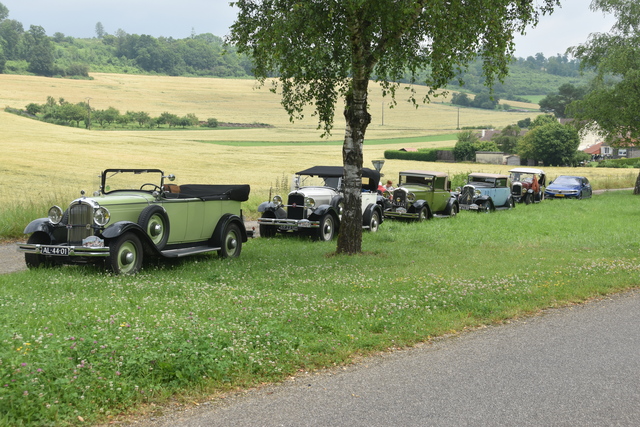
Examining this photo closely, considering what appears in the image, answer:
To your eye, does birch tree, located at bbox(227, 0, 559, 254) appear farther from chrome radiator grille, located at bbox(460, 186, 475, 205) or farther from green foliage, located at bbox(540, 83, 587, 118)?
green foliage, located at bbox(540, 83, 587, 118)

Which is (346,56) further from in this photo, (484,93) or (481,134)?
(484,93)

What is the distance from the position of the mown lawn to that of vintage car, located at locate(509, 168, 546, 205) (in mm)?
17766

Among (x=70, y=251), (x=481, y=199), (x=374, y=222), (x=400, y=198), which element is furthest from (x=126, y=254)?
(x=481, y=199)

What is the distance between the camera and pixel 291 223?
17.5 meters

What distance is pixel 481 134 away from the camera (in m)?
96.4

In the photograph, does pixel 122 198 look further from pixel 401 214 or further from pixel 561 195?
pixel 561 195

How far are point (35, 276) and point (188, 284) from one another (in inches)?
106

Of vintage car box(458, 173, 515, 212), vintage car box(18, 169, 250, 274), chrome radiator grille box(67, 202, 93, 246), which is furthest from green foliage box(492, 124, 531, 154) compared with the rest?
chrome radiator grille box(67, 202, 93, 246)

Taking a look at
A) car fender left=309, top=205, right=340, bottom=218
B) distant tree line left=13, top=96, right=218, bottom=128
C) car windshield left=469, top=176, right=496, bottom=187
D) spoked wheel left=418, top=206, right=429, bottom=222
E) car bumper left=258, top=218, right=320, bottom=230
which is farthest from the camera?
distant tree line left=13, top=96, right=218, bottom=128

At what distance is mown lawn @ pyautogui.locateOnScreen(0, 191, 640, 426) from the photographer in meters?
5.21

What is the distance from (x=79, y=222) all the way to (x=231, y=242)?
11.8 feet

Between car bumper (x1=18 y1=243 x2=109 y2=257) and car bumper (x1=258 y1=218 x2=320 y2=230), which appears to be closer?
car bumper (x1=18 y1=243 x2=109 y2=257)

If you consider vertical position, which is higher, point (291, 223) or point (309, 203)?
point (309, 203)

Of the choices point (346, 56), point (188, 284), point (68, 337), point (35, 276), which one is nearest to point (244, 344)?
point (68, 337)
